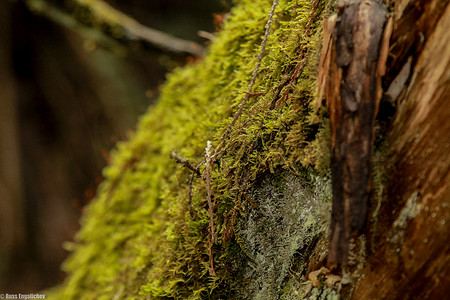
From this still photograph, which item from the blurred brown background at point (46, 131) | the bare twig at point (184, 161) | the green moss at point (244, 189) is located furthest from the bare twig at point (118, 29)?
the bare twig at point (184, 161)

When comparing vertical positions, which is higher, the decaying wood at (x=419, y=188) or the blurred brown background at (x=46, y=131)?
the blurred brown background at (x=46, y=131)

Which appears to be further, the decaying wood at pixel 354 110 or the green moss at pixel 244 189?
the green moss at pixel 244 189

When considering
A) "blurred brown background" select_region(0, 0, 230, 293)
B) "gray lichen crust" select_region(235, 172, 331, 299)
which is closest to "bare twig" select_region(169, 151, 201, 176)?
"gray lichen crust" select_region(235, 172, 331, 299)

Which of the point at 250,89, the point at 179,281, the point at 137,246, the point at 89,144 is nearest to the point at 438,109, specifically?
the point at 250,89

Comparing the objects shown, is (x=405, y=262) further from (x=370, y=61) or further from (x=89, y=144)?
(x=89, y=144)

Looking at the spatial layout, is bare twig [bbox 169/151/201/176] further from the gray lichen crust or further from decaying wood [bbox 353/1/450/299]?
decaying wood [bbox 353/1/450/299]

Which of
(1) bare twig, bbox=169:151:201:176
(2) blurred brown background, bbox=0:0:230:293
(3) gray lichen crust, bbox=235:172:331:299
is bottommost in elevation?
(3) gray lichen crust, bbox=235:172:331:299

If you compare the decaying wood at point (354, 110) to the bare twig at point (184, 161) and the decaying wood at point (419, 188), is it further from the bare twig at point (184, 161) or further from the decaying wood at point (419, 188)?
the bare twig at point (184, 161)
